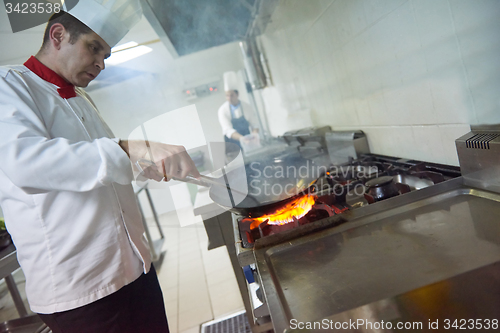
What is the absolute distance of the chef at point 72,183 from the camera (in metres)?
0.68

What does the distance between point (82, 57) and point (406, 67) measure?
93cm

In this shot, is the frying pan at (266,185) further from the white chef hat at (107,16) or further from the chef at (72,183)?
the white chef hat at (107,16)

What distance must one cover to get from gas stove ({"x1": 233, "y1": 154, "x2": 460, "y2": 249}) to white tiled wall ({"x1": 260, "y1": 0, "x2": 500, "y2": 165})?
0.09 meters

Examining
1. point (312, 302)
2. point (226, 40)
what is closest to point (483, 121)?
point (312, 302)

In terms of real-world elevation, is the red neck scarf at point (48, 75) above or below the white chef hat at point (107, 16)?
below

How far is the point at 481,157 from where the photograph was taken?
2.31 ft

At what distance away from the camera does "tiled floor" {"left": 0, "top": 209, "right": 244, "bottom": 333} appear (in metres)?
1.91

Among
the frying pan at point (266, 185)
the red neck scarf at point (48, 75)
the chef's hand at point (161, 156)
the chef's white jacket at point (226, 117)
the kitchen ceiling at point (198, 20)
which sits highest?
the kitchen ceiling at point (198, 20)

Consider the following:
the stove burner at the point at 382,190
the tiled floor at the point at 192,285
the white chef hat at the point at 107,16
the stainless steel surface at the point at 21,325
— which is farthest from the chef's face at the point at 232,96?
the stove burner at the point at 382,190

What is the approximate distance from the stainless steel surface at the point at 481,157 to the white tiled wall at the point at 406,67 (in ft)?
0.14

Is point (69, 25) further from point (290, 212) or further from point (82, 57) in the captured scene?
point (290, 212)

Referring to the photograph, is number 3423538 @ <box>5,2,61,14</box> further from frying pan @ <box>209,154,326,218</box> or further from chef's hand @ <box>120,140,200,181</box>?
frying pan @ <box>209,154,326,218</box>

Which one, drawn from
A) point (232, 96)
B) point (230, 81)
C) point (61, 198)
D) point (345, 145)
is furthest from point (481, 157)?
point (230, 81)

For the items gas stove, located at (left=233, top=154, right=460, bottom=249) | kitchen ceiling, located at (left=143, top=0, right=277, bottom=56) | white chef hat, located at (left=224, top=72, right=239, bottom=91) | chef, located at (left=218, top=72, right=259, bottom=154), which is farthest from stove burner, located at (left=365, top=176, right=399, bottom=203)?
white chef hat, located at (left=224, top=72, right=239, bottom=91)
